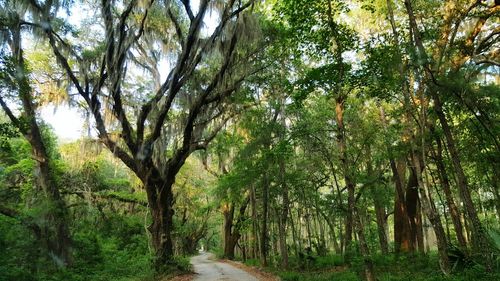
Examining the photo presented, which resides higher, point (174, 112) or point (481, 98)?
point (174, 112)

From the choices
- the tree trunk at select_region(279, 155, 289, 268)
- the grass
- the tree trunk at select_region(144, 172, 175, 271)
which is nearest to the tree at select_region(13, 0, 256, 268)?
the tree trunk at select_region(144, 172, 175, 271)

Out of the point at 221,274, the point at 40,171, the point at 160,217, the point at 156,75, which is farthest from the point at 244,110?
the point at 40,171

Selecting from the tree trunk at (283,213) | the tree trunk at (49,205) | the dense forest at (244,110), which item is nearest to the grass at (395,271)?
the dense forest at (244,110)

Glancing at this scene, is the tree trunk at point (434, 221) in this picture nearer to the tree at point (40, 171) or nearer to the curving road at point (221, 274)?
the curving road at point (221, 274)

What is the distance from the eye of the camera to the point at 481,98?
10.6 metres

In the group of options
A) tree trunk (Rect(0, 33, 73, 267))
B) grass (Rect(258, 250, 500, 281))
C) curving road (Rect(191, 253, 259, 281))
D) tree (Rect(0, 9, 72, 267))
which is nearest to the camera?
grass (Rect(258, 250, 500, 281))

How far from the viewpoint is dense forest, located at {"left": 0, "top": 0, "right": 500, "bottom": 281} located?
386 inches

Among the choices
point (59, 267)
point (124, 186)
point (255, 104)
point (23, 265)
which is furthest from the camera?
point (124, 186)

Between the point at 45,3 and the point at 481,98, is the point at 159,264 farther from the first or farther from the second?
the point at 481,98

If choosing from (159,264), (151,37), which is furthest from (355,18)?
(159,264)

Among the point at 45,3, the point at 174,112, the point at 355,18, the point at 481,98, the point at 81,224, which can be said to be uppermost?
the point at 355,18

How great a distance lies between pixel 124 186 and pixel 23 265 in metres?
12.1

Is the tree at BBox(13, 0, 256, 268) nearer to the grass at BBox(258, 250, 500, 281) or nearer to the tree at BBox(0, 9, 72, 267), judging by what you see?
the tree at BBox(0, 9, 72, 267)

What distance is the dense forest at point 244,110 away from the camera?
9.81m
